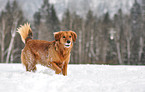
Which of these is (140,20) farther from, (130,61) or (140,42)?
(130,61)

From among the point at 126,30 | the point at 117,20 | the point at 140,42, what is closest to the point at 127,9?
the point at 117,20

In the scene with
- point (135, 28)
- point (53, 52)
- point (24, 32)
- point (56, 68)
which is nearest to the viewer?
point (56, 68)

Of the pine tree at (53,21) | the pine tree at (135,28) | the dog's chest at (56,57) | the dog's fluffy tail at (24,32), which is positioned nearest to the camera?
the dog's chest at (56,57)

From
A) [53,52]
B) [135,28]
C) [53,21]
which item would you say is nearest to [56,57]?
[53,52]

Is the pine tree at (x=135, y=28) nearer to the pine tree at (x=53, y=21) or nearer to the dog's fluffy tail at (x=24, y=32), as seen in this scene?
the pine tree at (x=53, y=21)

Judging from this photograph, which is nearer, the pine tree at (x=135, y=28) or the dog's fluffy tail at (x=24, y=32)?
the dog's fluffy tail at (x=24, y=32)

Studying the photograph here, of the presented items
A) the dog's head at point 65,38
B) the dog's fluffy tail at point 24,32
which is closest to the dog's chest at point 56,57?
the dog's head at point 65,38

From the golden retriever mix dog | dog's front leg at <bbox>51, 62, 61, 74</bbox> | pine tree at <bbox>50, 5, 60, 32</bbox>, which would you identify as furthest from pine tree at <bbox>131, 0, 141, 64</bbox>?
dog's front leg at <bbox>51, 62, 61, 74</bbox>

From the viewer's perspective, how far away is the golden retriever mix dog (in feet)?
15.6

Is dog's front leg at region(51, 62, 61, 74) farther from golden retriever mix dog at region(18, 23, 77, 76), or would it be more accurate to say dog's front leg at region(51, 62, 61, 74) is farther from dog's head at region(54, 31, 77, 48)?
dog's head at region(54, 31, 77, 48)

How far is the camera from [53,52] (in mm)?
4895

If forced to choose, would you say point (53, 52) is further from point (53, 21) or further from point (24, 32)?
point (53, 21)

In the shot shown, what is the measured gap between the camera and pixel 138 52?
25.2 m

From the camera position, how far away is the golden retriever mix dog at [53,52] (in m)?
4.75
